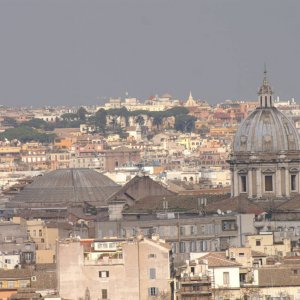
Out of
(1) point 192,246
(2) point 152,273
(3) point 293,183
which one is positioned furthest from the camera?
(3) point 293,183

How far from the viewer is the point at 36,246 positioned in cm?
6825

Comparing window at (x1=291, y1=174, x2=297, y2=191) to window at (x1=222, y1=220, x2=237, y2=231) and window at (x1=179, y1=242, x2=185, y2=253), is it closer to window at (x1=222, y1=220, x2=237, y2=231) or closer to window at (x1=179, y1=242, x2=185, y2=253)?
window at (x1=222, y1=220, x2=237, y2=231)

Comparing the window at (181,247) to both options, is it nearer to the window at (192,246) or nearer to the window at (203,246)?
the window at (192,246)

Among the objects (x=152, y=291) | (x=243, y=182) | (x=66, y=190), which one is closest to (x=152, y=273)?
(x=152, y=291)

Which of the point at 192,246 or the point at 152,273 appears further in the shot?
the point at 192,246

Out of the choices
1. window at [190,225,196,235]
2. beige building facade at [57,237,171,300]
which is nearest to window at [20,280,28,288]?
beige building facade at [57,237,171,300]

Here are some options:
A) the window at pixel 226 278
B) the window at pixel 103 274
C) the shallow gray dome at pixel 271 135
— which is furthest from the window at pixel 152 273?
the shallow gray dome at pixel 271 135

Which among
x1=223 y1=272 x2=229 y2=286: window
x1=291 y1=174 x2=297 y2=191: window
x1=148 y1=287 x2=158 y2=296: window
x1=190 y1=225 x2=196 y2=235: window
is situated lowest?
x1=148 y1=287 x2=158 y2=296: window

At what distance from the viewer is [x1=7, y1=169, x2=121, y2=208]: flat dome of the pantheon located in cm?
9400

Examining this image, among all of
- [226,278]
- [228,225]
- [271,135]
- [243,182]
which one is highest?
[271,135]

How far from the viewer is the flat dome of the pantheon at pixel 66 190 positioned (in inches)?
3701

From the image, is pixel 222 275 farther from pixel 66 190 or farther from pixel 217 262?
pixel 66 190

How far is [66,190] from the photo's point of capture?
95.3 metres

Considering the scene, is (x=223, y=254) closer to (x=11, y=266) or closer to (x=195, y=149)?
(x=11, y=266)
